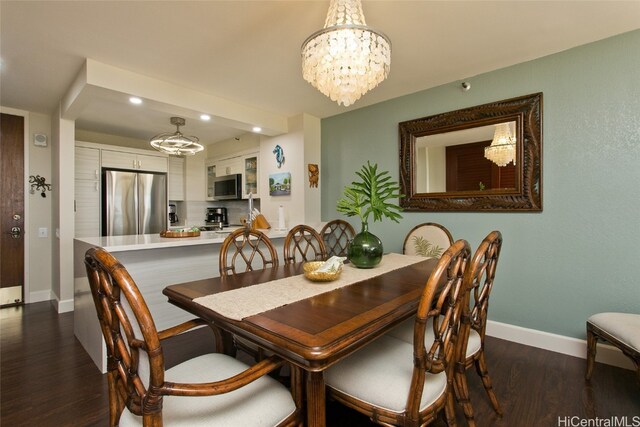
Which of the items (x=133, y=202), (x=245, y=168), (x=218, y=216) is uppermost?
(x=245, y=168)

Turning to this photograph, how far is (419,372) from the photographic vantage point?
1.03 m

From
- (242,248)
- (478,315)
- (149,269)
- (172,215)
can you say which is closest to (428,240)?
(478,315)

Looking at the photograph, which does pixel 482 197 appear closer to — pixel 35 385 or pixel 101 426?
pixel 101 426

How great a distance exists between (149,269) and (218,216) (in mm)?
3112

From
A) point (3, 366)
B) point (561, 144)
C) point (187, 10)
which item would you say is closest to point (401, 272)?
point (561, 144)

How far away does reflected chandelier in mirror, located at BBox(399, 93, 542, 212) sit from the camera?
2.45 m

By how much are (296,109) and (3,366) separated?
11.0 feet

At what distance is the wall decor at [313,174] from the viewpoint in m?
3.79

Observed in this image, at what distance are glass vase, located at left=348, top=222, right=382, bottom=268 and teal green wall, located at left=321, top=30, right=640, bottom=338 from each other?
4.30ft

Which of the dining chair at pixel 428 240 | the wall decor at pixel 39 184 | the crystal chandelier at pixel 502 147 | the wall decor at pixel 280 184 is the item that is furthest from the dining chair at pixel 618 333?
the wall decor at pixel 39 184

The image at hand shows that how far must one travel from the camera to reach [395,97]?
3258 millimetres

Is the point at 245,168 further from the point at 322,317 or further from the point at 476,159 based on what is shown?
the point at 322,317

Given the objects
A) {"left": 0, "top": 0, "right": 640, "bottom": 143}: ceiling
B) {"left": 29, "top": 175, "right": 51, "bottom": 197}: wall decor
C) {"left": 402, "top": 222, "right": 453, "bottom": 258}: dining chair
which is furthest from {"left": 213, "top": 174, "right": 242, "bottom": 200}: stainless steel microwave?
{"left": 402, "top": 222, "right": 453, "bottom": 258}: dining chair

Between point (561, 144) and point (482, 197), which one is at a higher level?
point (561, 144)
